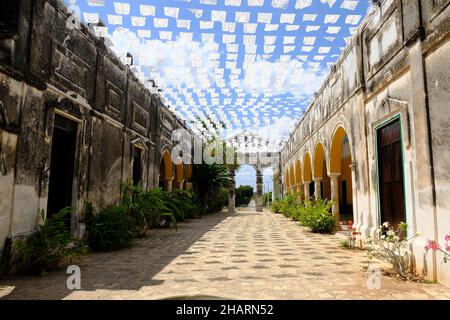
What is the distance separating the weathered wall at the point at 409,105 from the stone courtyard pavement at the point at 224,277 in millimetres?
932

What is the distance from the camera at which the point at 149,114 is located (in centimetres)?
1056

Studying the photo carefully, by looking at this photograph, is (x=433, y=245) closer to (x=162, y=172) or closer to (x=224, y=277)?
(x=224, y=277)

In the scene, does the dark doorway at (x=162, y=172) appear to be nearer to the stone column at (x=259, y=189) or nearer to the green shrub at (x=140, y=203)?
the green shrub at (x=140, y=203)

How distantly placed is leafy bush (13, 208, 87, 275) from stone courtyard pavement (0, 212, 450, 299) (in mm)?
239

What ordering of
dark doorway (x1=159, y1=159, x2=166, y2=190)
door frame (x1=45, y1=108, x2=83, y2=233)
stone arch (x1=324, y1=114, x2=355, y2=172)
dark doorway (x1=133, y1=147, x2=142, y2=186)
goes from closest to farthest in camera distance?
door frame (x1=45, y1=108, x2=83, y2=233)
stone arch (x1=324, y1=114, x2=355, y2=172)
dark doorway (x1=133, y1=147, x2=142, y2=186)
dark doorway (x1=159, y1=159, x2=166, y2=190)

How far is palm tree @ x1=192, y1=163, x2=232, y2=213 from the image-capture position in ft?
55.9

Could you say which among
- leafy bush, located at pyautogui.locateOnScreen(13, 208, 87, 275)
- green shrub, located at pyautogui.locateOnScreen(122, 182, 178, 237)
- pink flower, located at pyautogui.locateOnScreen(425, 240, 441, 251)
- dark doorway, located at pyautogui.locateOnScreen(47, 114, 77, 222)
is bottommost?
leafy bush, located at pyautogui.locateOnScreen(13, 208, 87, 275)

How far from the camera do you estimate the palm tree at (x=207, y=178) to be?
1705 cm

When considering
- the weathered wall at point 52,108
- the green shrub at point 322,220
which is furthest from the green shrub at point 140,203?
the green shrub at point 322,220

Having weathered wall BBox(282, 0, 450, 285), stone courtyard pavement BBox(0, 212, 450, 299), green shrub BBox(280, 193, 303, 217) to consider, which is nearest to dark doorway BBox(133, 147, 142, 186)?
stone courtyard pavement BBox(0, 212, 450, 299)

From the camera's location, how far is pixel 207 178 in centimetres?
1708

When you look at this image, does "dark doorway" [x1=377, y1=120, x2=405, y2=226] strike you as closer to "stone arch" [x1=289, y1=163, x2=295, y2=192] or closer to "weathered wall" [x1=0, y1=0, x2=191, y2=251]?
"weathered wall" [x1=0, y1=0, x2=191, y2=251]
